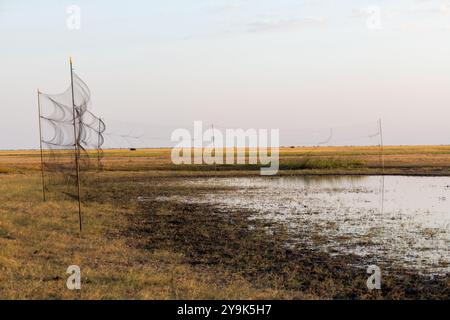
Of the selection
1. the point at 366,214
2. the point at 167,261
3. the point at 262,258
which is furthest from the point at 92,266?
the point at 366,214

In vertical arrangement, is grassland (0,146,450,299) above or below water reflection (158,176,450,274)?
above

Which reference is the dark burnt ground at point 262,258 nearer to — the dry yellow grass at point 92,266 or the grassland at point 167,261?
the grassland at point 167,261

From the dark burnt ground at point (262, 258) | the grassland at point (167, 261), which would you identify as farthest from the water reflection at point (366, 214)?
the grassland at point (167, 261)

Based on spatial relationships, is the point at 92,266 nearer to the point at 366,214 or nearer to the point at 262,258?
the point at 262,258

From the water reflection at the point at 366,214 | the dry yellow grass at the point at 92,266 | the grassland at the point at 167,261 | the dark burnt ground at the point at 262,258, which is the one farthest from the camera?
the water reflection at the point at 366,214

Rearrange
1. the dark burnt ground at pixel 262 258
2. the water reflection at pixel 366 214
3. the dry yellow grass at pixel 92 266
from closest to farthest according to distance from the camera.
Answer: the dry yellow grass at pixel 92 266, the dark burnt ground at pixel 262 258, the water reflection at pixel 366 214

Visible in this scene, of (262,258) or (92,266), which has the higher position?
(92,266)

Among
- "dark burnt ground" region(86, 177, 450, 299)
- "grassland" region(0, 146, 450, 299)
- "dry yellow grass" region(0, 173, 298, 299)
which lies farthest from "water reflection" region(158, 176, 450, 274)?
"dry yellow grass" region(0, 173, 298, 299)

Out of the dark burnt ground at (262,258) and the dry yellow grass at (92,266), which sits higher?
the dry yellow grass at (92,266)

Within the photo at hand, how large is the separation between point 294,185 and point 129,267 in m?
27.8

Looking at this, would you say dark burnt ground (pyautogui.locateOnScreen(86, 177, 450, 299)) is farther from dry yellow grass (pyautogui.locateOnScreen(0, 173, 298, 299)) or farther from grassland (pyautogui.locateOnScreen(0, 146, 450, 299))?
dry yellow grass (pyautogui.locateOnScreen(0, 173, 298, 299))

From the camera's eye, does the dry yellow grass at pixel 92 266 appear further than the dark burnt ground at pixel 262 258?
No
